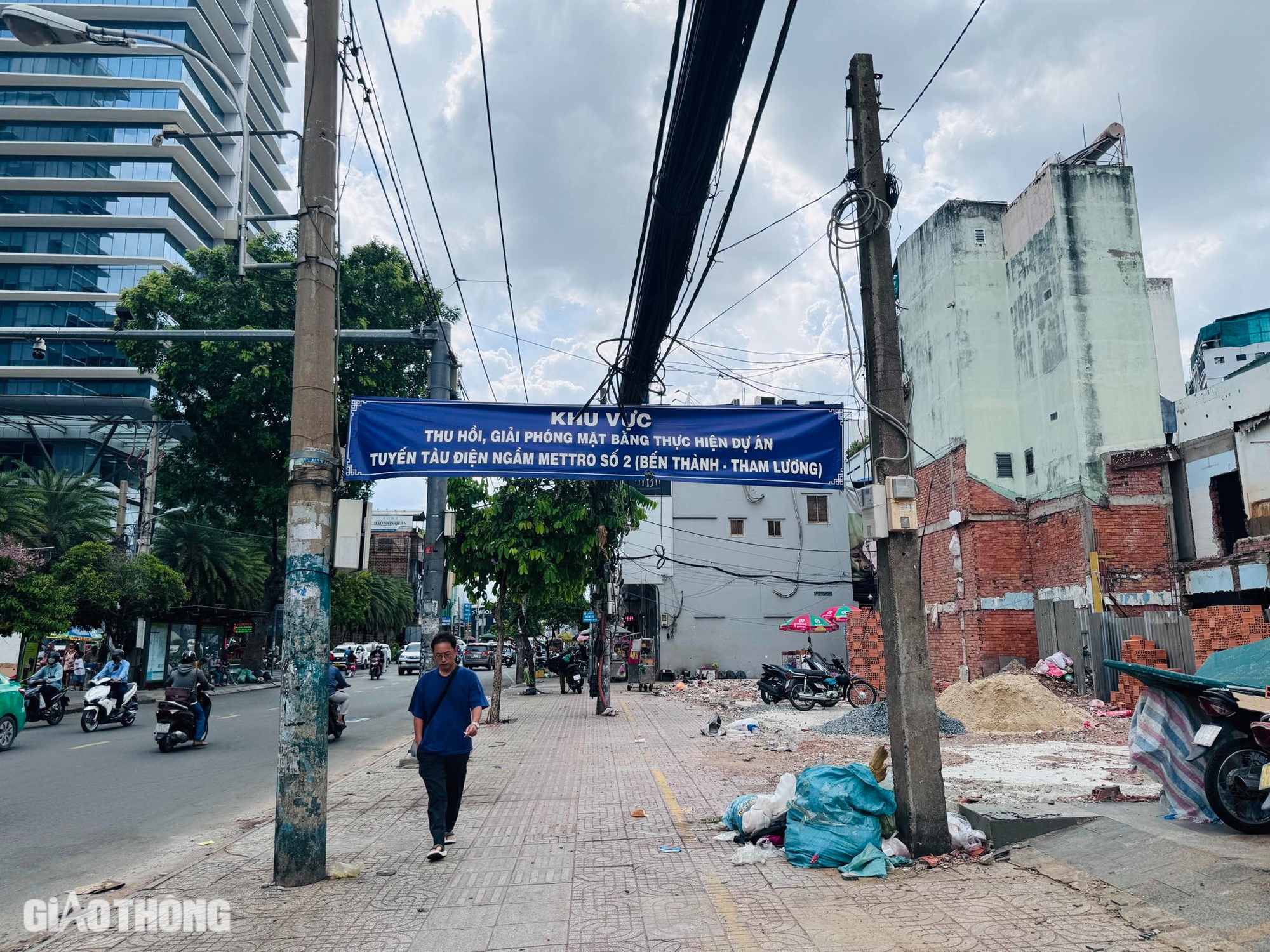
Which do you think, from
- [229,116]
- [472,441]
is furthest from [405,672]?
[229,116]

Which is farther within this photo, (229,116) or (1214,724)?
(229,116)

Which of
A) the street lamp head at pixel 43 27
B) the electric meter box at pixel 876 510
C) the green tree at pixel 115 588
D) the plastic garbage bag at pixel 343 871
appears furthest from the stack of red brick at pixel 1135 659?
the green tree at pixel 115 588

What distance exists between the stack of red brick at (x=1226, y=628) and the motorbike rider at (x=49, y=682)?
2359 centimetres

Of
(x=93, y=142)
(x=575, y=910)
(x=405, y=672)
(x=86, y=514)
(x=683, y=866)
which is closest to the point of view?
(x=575, y=910)

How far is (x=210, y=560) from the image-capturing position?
35469 millimetres

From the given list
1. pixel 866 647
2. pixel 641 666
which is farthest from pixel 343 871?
pixel 641 666

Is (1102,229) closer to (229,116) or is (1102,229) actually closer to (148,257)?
(148,257)

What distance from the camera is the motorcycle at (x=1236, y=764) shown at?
242 inches

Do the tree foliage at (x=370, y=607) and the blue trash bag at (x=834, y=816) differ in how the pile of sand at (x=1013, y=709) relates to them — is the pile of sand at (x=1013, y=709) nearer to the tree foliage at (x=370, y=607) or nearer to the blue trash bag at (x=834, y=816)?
the blue trash bag at (x=834, y=816)

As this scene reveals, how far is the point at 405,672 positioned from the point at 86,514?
55.5ft

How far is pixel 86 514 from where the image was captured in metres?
34.4

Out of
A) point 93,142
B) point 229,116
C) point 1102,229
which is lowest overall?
point 1102,229

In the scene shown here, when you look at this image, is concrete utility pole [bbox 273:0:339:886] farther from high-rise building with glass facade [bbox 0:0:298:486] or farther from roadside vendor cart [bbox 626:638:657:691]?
high-rise building with glass facade [bbox 0:0:298:486]
